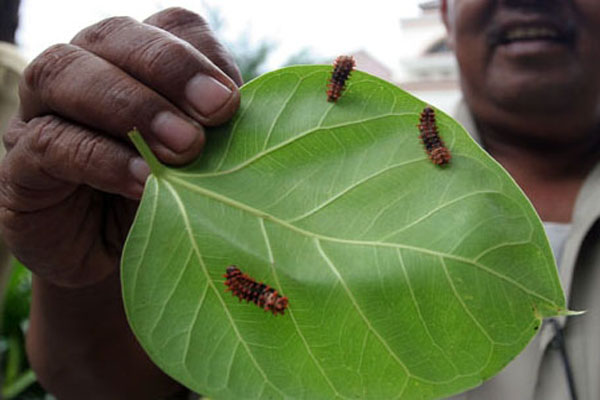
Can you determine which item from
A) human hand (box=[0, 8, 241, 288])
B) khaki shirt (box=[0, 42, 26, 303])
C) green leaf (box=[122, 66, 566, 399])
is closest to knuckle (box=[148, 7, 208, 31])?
human hand (box=[0, 8, 241, 288])

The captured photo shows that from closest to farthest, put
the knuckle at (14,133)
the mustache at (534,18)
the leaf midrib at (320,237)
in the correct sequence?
the leaf midrib at (320,237) < the knuckle at (14,133) < the mustache at (534,18)

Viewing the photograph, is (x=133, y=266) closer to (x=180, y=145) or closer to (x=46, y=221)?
(x=180, y=145)

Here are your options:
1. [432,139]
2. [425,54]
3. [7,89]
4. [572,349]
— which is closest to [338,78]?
[432,139]

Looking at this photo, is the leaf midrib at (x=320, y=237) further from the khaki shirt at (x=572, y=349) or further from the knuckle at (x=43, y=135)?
the khaki shirt at (x=572, y=349)

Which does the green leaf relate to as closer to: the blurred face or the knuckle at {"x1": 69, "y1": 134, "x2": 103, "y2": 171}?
the knuckle at {"x1": 69, "y1": 134, "x2": 103, "y2": 171}

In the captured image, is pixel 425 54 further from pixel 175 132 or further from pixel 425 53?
pixel 175 132

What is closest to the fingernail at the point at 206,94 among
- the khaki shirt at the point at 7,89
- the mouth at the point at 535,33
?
the mouth at the point at 535,33

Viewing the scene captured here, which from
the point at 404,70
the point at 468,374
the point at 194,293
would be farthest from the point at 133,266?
the point at 404,70
